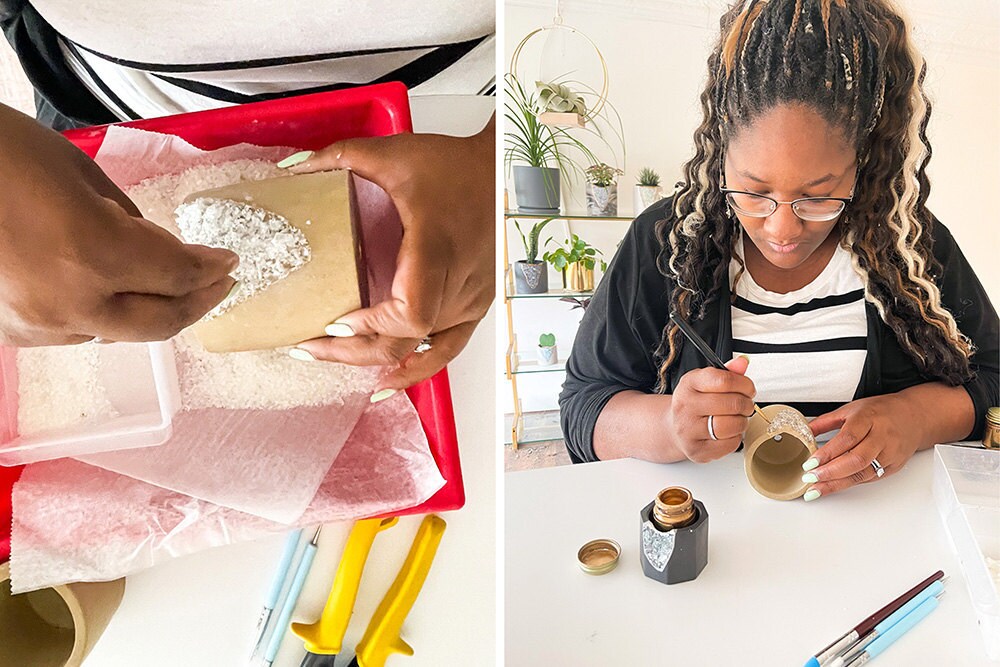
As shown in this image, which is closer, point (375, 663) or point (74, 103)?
point (74, 103)

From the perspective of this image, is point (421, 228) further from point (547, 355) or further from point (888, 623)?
point (888, 623)

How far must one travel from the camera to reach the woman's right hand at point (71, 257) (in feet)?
0.68

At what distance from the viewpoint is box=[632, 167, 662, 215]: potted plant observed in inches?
11.0

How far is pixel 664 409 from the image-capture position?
11.6 inches

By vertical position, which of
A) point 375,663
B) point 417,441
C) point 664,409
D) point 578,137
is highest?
point 578,137

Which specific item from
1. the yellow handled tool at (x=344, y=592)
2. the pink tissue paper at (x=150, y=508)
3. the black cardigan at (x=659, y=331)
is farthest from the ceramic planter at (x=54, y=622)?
the black cardigan at (x=659, y=331)

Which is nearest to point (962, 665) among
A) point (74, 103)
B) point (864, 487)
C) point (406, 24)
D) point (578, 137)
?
point (864, 487)

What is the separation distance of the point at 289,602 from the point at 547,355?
14.2 inches

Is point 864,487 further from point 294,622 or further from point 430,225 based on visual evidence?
point 294,622

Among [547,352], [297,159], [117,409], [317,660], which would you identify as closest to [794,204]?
[547,352]

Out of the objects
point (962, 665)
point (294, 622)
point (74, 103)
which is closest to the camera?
point (962, 665)

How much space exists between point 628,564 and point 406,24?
28 centimetres

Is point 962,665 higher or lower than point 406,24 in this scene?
lower

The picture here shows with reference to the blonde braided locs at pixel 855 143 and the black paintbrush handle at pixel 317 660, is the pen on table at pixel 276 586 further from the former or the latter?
the blonde braided locs at pixel 855 143
